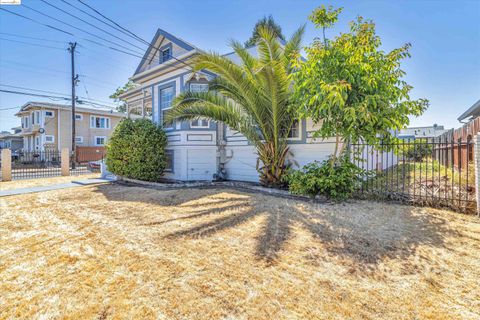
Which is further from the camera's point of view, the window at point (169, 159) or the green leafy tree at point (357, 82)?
the window at point (169, 159)

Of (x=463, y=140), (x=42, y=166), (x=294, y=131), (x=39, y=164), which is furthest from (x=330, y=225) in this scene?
(x=39, y=164)

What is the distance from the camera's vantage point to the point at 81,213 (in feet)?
18.8

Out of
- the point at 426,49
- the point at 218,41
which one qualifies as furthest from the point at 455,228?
the point at 218,41

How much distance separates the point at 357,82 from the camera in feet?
18.7

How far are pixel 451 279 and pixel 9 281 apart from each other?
5.05 meters

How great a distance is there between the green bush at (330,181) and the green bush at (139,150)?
19.5 ft

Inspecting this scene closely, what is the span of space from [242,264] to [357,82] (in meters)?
4.96

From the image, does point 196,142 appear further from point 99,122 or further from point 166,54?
point 99,122

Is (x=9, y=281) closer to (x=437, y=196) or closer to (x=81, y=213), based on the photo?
(x=81, y=213)

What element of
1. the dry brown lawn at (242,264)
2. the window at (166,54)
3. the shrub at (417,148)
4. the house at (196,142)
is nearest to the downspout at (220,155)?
the house at (196,142)

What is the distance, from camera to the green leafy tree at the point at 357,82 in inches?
220

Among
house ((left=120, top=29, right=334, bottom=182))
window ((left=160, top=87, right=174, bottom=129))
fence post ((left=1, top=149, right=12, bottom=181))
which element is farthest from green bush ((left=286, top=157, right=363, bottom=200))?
fence post ((left=1, top=149, right=12, bottom=181))

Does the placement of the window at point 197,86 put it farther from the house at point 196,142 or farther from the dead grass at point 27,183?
the dead grass at point 27,183

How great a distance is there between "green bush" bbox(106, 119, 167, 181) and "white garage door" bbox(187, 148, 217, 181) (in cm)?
119
